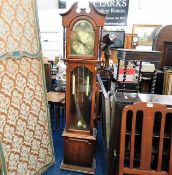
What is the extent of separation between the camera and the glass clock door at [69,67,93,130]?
2.31 m

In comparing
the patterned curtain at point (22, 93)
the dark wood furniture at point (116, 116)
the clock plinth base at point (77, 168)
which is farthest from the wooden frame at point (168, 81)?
the patterned curtain at point (22, 93)

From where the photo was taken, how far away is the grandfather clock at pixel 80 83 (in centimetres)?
209

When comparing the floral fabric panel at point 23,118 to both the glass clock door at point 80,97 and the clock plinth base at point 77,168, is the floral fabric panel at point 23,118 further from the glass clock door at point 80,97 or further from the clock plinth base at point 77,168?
the glass clock door at point 80,97

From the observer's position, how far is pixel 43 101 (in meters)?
2.39

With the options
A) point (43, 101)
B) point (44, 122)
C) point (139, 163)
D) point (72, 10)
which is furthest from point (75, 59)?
point (139, 163)

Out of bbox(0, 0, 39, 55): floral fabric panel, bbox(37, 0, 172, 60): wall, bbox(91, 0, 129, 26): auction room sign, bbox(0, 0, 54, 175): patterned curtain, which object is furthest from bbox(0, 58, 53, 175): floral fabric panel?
bbox(91, 0, 129, 26): auction room sign

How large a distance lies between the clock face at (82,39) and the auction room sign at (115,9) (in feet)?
15.2

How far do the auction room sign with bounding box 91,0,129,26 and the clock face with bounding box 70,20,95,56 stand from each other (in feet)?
15.2

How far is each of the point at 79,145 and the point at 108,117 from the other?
483 mm

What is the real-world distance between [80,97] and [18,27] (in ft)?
3.30

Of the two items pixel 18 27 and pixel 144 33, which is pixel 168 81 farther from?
pixel 144 33

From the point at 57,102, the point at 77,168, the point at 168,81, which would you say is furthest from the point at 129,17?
the point at 77,168

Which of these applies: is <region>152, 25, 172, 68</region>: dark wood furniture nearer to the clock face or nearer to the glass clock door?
the glass clock door

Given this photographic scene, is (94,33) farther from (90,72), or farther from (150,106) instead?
(150,106)
